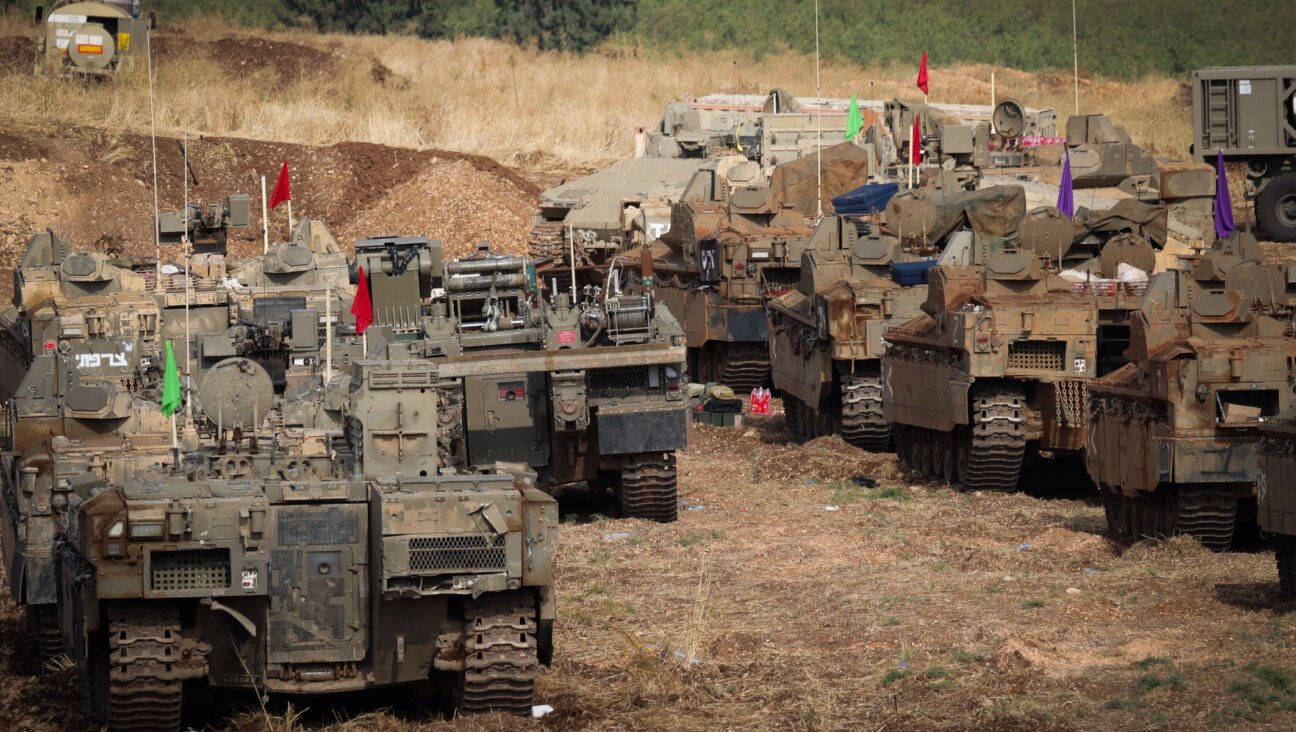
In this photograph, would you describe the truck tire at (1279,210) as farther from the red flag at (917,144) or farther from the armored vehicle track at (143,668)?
the armored vehicle track at (143,668)

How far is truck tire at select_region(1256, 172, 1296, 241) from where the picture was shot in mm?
37094

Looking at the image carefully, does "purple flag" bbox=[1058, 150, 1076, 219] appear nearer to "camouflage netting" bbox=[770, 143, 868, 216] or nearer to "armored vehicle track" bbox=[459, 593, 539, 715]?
"camouflage netting" bbox=[770, 143, 868, 216]

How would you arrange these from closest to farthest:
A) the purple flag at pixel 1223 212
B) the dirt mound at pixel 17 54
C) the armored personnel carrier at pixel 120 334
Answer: the armored personnel carrier at pixel 120 334, the purple flag at pixel 1223 212, the dirt mound at pixel 17 54

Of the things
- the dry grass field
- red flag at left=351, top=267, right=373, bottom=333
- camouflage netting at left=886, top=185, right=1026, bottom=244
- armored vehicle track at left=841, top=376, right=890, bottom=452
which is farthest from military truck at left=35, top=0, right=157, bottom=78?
red flag at left=351, top=267, right=373, bottom=333

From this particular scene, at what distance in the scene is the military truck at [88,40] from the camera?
47.0 metres

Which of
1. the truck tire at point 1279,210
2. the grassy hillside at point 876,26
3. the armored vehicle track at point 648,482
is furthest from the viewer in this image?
the grassy hillside at point 876,26

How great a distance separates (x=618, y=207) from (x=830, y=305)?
14.9m

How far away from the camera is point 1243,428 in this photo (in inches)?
656

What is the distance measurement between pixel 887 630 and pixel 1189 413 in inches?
140

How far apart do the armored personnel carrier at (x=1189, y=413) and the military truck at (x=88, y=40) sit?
32237 millimetres

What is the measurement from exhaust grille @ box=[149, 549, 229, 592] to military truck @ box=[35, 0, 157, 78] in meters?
36.4

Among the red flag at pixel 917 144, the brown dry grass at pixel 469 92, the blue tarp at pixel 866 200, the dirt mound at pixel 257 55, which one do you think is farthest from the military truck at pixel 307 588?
the dirt mound at pixel 257 55

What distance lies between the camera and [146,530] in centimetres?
1152

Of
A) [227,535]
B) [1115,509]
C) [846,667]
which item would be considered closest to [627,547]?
[1115,509]
